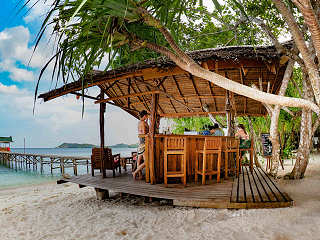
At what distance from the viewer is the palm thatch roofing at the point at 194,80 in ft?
13.1

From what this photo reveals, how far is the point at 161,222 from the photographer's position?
311 centimetres

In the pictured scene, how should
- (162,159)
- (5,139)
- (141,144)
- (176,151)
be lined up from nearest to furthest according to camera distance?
(176,151) < (162,159) < (141,144) < (5,139)

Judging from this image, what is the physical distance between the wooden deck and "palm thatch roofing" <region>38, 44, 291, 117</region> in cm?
196

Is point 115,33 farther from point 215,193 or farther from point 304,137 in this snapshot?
point 304,137

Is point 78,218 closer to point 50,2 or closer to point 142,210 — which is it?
point 142,210

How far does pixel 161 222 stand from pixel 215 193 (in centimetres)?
106

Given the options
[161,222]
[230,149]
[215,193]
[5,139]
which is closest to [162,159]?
[215,193]

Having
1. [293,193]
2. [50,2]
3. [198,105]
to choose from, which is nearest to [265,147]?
[198,105]

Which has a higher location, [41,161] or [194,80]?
[194,80]

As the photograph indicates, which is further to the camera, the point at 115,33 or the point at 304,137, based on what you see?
the point at 304,137

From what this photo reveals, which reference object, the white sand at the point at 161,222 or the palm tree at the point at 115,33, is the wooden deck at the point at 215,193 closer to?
the white sand at the point at 161,222

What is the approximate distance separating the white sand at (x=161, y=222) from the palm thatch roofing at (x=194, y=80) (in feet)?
6.83

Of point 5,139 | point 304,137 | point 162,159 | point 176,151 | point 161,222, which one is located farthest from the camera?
point 5,139

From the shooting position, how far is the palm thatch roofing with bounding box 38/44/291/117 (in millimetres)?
4000
